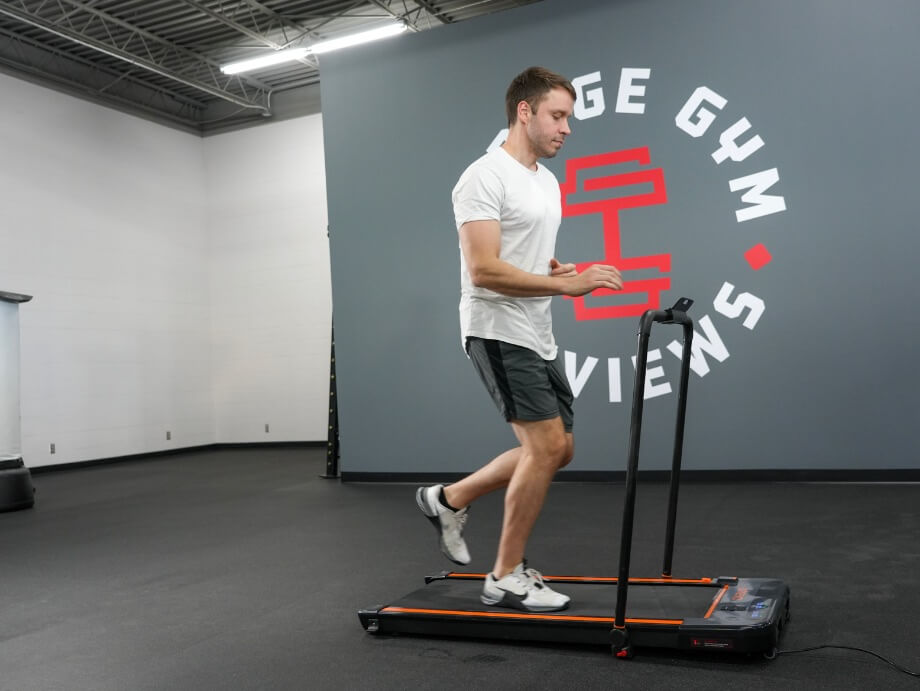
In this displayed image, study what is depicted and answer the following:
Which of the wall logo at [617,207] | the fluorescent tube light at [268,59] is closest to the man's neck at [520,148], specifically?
the wall logo at [617,207]

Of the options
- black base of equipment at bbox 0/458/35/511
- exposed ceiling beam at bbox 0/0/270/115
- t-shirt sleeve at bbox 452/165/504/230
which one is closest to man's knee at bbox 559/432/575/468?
Result: t-shirt sleeve at bbox 452/165/504/230

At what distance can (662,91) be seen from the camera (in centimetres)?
529

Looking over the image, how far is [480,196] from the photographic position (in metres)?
2.37

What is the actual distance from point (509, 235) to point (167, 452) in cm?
817

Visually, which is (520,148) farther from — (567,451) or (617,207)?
(617,207)

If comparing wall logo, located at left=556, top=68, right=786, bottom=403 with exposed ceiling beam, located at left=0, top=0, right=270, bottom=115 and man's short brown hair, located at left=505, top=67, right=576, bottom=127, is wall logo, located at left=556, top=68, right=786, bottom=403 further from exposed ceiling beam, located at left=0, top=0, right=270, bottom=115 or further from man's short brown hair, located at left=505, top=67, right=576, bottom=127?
exposed ceiling beam, located at left=0, top=0, right=270, bottom=115

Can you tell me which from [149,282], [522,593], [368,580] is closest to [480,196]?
[522,593]

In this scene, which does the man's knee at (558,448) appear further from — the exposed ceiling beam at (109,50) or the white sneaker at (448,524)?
the exposed ceiling beam at (109,50)

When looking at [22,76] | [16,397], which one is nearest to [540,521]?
[16,397]

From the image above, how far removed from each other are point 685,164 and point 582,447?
188 cm

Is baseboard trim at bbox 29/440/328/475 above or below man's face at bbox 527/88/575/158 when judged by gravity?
below

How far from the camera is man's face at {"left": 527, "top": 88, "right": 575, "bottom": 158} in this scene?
2.46 metres

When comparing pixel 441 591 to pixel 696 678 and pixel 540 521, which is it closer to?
pixel 696 678

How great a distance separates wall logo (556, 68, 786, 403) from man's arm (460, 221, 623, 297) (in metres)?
3.00
